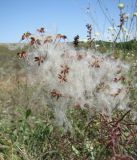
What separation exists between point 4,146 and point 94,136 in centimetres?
86

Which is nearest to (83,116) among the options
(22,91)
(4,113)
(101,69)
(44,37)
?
(101,69)

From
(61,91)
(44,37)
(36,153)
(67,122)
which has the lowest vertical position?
(36,153)

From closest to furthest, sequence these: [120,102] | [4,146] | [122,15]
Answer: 1. [4,146]
2. [120,102]
3. [122,15]

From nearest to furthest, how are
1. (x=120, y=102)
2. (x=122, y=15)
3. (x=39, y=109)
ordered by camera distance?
(x=120, y=102), (x=39, y=109), (x=122, y=15)

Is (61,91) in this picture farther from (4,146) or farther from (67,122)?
(4,146)

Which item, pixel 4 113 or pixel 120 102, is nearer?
pixel 120 102

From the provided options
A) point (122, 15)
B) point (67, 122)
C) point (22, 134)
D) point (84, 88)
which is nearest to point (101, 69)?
point (84, 88)

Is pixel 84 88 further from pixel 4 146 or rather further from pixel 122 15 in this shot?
pixel 122 15

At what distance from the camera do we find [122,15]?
19.2ft

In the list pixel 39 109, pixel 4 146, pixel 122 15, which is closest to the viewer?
pixel 4 146

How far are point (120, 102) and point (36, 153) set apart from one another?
0.98 metres

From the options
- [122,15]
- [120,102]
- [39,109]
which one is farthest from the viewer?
[122,15]

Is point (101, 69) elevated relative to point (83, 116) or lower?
elevated

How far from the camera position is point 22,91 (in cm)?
598
